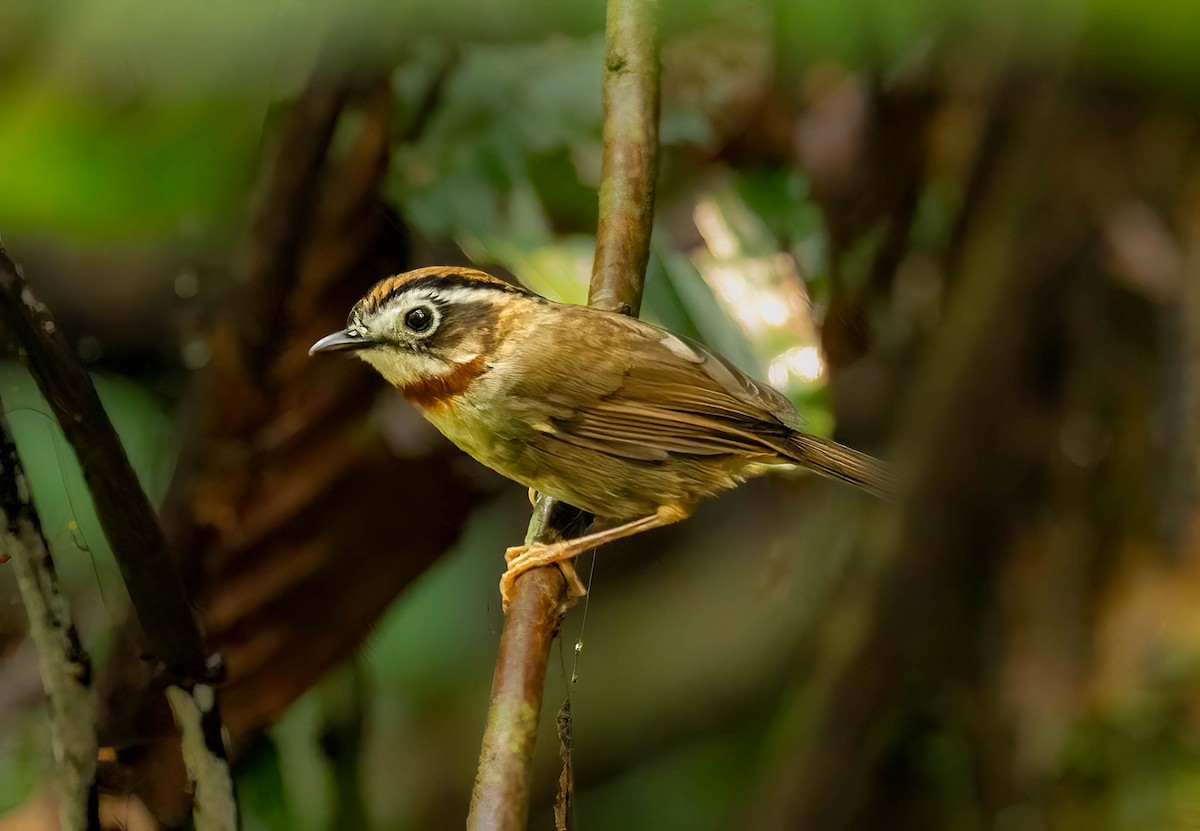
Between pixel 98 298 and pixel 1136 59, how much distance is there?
1.11 m

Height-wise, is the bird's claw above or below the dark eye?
below

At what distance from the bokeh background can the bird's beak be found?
15 cm

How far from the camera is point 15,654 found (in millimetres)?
1051

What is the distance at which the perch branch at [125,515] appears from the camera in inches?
40.5

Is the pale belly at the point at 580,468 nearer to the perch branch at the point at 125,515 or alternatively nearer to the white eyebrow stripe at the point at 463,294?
the white eyebrow stripe at the point at 463,294

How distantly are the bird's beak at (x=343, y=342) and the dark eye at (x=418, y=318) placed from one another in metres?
0.04

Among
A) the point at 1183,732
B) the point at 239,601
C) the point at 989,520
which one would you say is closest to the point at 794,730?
the point at 989,520

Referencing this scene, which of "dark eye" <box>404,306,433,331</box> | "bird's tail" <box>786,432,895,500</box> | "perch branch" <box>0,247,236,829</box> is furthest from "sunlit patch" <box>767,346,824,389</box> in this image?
"perch branch" <box>0,247,236,829</box>

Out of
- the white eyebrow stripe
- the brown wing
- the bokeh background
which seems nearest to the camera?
the bokeh background

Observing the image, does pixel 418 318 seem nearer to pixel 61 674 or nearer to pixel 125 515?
pixel 125 515

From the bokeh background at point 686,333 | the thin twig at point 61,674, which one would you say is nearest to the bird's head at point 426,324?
the bokeh background at point 686,333

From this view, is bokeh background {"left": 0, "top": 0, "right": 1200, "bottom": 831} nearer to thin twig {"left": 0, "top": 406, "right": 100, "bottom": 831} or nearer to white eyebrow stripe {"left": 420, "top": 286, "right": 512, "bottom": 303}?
thin twig {"left": 0, "top": 406, "right": 100, "bottom": 831}

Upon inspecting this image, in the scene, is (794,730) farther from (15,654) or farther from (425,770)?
(15,654)

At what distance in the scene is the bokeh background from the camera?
1.01 metres
